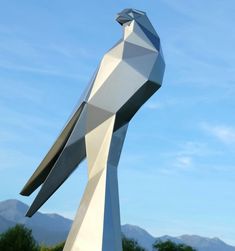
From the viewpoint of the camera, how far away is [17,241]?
32.2 meters

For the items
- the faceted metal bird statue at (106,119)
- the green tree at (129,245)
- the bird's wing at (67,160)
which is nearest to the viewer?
the faceted metal bird statue at (106,119)

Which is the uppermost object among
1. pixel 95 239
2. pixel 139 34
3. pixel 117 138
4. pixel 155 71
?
pixel 139 34

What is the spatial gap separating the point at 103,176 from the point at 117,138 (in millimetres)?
1140

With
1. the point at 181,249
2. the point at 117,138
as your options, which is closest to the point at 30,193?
the point at 117,138

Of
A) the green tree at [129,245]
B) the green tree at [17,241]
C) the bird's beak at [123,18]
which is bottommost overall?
the green tree at [17,241]

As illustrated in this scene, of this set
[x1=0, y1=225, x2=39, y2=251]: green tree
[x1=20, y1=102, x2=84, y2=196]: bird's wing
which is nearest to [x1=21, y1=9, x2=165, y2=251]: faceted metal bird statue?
[x1=20, y1=102, x2=84, y2=196]: bird's wing

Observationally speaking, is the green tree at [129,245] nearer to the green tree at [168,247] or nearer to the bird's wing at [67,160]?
the green tree at [168,247]

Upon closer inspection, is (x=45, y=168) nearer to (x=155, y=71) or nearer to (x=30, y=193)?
(x=30, y=193)

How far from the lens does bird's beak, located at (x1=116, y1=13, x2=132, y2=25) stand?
11927 millimetres

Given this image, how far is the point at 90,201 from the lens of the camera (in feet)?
34.5

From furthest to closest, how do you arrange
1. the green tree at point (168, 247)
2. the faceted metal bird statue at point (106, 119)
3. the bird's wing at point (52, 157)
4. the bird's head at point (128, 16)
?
the green tree at point (168, 247) < the bird's head at point (128, 16) < the bird's wing at point (52, 157) < the faceted metal bird statue at point (106, 119)

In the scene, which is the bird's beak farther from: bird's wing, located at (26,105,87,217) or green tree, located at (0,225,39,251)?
green tree, located at (0,225,39,251)

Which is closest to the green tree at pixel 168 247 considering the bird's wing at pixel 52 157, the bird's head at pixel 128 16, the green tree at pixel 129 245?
the green tree at pixel 129 245

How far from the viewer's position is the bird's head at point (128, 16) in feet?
39.1
